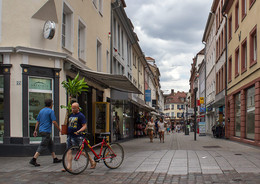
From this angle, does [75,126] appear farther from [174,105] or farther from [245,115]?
[174,105]

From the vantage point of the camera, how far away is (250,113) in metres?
19.0

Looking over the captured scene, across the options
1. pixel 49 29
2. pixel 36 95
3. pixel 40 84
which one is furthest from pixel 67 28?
pixel 36 95

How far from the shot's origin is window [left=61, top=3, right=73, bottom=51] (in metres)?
14.5

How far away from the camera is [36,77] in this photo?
12469 millimetres

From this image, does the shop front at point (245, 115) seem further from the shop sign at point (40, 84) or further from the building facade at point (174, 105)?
the building facade at point (174, 105)

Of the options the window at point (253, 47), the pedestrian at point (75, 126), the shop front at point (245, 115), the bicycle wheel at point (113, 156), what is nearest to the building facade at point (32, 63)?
the pedestrian at point (75, 126)

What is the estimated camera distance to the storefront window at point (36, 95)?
40.5 feet

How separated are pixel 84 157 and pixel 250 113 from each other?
13198mm

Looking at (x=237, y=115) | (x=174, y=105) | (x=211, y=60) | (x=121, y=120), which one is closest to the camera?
(x=237, y=115)

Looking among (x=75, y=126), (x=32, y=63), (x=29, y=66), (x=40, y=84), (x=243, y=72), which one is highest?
(x=243, y=72)

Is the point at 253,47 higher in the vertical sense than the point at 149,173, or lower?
higher

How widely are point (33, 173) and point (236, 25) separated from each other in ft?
62.2

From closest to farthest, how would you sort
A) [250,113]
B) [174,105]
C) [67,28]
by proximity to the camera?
[67,28] → [250,113] → [174,105]

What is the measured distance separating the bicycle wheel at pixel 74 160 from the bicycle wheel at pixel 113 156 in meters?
0.66
